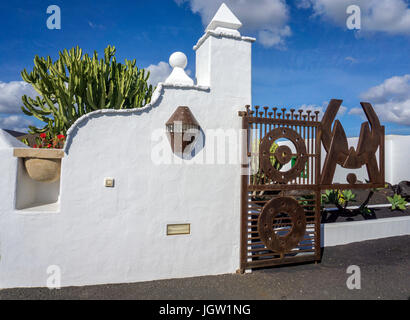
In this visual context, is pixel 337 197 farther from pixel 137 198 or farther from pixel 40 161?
pixel 40 161

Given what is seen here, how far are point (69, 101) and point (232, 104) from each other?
6.07 metres

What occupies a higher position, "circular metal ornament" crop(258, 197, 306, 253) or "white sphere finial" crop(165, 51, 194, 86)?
"white sphere finial" crop(165, 51, 194, 86)

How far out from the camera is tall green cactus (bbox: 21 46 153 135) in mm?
8844

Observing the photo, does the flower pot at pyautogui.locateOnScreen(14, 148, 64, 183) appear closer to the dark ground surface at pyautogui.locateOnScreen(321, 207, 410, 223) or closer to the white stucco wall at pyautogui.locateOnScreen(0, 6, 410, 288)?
the white stucco wall at pyautogui.locateOnScreen(0, 6, 410, 288)

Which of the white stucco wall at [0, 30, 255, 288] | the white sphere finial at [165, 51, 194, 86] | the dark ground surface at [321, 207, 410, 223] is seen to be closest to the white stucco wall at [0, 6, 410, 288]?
the white stucco wall at [0, 30, 255, 288]

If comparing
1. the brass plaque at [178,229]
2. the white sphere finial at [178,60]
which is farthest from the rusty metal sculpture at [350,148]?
the white sphere finial at [178,60]

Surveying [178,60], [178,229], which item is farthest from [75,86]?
[178,229]

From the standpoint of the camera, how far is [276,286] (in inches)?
178

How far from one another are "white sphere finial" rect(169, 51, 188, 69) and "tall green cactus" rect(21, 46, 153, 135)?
14.0 feet

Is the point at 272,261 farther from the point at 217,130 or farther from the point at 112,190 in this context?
the point at 112,190

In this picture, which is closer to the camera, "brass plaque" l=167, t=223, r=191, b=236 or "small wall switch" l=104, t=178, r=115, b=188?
"small wall switch" l=104, t=178, r=115, b=188

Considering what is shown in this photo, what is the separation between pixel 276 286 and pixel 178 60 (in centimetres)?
433

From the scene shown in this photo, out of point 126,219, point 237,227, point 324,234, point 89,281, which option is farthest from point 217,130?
point 324,234

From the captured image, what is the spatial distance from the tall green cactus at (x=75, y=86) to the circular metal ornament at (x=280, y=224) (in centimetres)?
650
